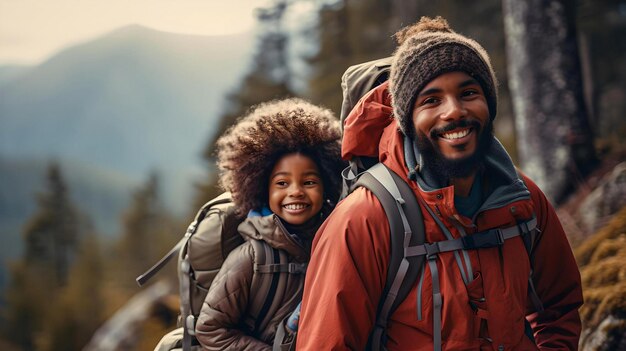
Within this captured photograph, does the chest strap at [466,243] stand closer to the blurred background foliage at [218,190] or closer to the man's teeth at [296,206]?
the man's teeth at [296,206]

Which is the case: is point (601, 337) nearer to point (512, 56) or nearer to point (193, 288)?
point (193, 288)

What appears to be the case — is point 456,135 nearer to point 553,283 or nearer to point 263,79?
point 553,283

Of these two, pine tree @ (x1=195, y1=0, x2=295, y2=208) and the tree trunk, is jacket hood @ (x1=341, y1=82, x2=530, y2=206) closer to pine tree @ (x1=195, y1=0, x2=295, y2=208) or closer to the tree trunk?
the tree trunk

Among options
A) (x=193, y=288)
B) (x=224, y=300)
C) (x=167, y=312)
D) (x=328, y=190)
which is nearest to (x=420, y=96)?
(x=328, y=190)

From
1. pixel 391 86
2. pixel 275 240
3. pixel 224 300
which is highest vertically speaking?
pixel 391 86

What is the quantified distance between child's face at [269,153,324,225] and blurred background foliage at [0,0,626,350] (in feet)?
4.23

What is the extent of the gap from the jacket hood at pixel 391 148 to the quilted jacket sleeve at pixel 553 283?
0.34m

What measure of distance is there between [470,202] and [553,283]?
31.0 inches

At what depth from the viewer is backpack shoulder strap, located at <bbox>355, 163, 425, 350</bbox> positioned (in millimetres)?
2432

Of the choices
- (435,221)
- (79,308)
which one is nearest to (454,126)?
(435,221)

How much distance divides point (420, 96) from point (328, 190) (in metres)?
1.17

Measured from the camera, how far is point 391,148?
8.74 feet

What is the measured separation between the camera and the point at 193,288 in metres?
3.53

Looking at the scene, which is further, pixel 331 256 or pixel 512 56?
pixel 512 56
